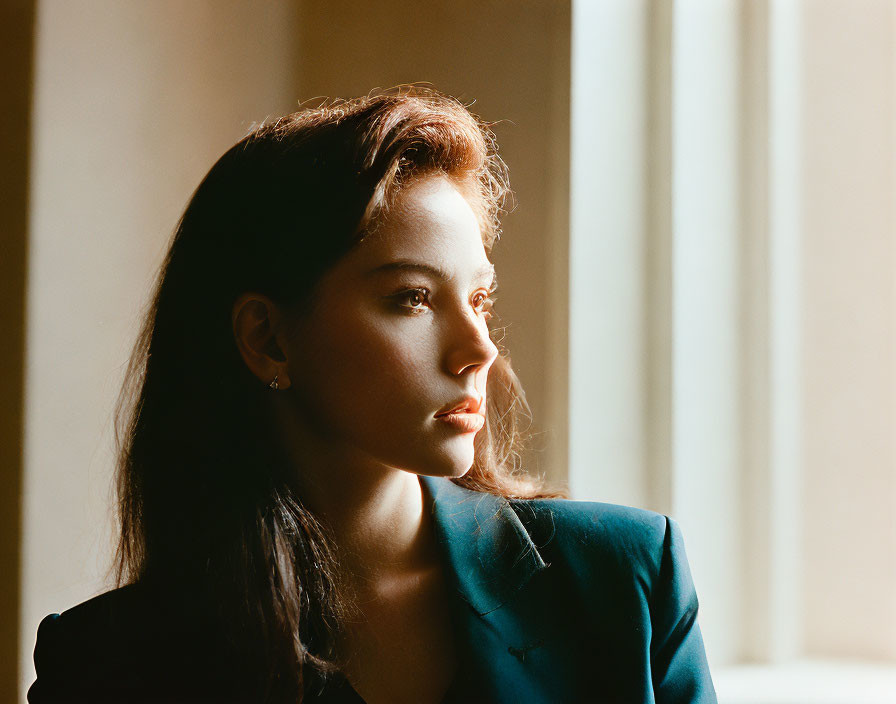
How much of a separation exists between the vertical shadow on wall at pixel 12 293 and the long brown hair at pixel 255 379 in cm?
27

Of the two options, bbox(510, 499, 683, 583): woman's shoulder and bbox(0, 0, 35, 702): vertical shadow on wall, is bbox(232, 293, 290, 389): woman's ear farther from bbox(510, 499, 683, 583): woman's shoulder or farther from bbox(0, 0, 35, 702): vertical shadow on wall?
bbox(0, 0, 35, 702): vertical shadow on wall

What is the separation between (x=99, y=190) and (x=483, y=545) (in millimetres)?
708

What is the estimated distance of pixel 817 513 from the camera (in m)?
1.26

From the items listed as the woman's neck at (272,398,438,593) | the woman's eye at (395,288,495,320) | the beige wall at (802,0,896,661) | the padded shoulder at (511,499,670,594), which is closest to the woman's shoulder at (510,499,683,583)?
the padded shoulder at (511,499,670,594)

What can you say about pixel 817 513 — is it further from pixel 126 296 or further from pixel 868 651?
pixel 126 296

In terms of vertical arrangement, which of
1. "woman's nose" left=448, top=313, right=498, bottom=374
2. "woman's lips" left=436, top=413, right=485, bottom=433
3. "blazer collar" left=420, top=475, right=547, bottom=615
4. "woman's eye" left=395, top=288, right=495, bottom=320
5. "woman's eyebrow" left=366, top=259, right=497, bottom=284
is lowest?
"blazer collar" left=420, top=475, right=547, bottom=615

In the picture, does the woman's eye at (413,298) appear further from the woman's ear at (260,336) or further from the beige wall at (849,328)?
the beige wall at (849,328)

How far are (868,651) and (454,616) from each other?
69 cm

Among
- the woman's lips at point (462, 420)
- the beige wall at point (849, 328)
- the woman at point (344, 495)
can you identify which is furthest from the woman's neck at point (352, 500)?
the beige wall at point (849, 328)

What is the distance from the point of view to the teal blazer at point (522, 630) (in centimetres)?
86

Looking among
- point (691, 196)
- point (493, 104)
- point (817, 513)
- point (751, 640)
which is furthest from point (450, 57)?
point (751, 640)

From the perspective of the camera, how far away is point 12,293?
3.78 feet

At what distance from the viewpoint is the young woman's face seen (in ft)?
2.68

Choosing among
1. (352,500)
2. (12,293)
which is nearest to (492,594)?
(352,500)
